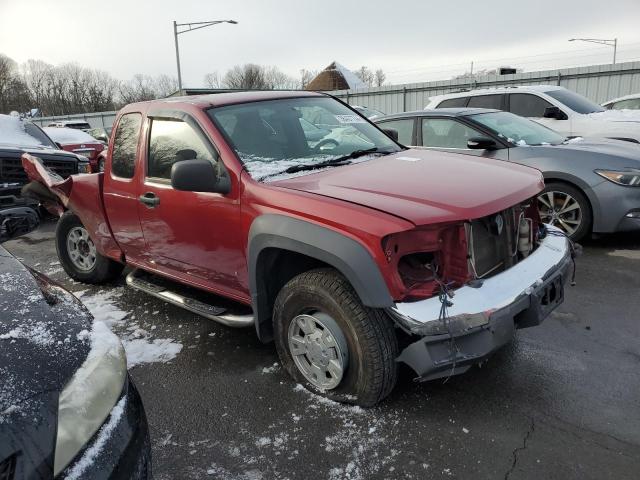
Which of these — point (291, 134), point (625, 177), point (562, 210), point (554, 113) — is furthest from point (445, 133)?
point (291, 134)

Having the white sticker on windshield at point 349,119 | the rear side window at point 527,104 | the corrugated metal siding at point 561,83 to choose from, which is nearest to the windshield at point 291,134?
the white sticker on windshield at point 349,119

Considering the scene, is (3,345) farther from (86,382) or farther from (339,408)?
(339,408)

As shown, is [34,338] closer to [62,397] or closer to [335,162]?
[62,397]

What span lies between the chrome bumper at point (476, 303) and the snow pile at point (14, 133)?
333 inches

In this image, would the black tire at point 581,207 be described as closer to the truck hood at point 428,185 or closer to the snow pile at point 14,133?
the truck hood at point 428,185

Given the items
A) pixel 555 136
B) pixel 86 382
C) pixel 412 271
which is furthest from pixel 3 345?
pixel 555 136

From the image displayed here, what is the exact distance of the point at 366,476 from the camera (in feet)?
7.80

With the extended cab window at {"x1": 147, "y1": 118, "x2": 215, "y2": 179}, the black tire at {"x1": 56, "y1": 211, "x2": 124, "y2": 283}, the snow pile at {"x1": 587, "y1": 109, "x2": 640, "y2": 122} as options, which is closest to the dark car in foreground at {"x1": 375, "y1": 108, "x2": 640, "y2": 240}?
the snow pile at {"x1": 587, "y1": 109, "x2": 640, "y2": 122}

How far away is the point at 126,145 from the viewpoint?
4.14 metres

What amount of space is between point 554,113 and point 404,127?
2867 mm

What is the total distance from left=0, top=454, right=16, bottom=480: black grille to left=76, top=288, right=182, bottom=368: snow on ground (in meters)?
1.95

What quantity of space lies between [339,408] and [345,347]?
408mm

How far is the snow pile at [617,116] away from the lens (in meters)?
7.91

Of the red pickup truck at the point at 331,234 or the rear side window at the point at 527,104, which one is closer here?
the red pickup truck at the point at 331,234
